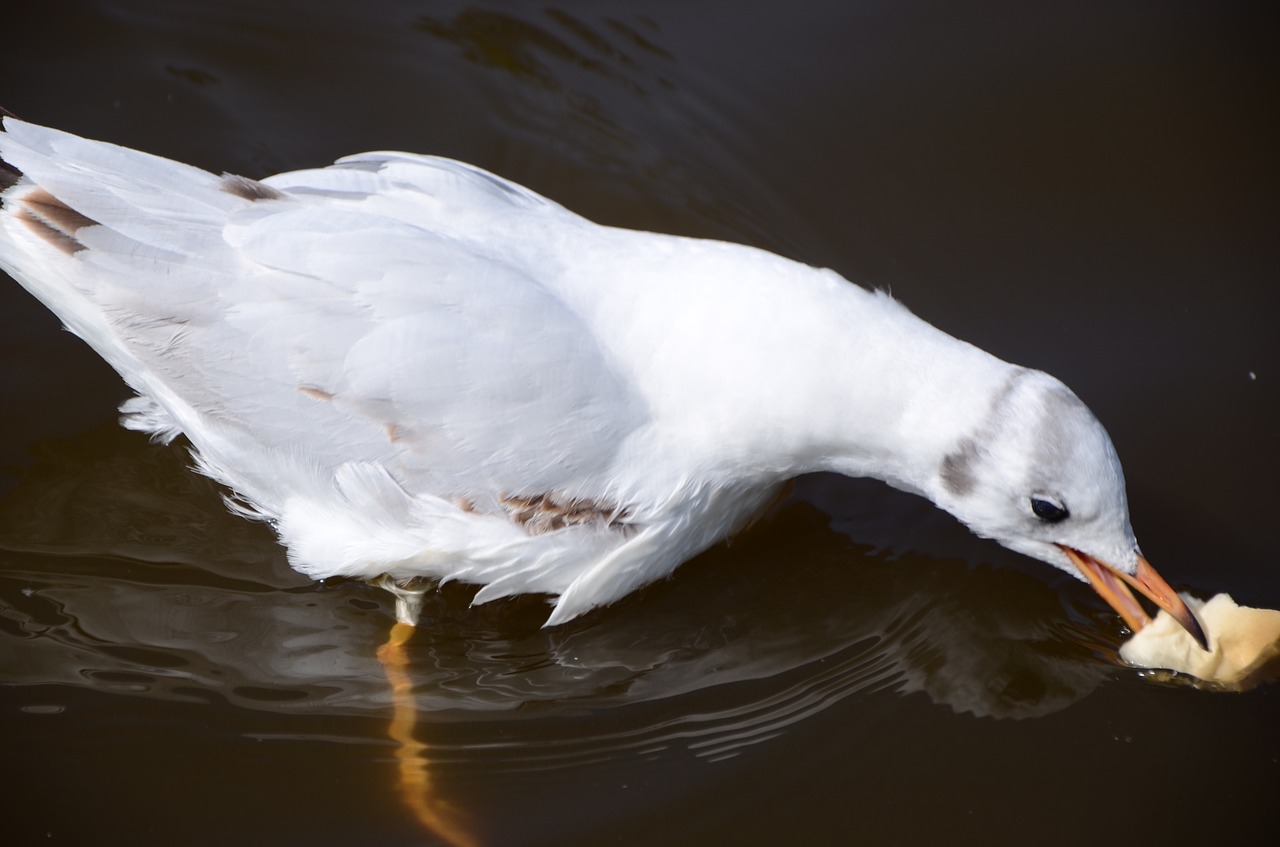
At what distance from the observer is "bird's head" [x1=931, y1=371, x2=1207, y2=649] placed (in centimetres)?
321

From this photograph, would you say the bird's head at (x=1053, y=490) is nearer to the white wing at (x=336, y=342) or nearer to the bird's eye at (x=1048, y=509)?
the bird's eye at (x=1048, y=509)

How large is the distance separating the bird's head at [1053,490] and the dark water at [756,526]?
1.13 ft

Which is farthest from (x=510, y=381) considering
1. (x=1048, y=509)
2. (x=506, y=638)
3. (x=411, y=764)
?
(x=1048, y=509)

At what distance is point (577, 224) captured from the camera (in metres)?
3.76

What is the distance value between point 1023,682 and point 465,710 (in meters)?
1.64

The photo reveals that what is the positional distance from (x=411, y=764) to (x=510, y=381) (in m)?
1.09

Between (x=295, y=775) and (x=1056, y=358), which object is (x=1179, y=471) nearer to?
(x=1056, y=358)

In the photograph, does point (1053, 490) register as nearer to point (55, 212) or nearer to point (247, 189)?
point (247, 189)

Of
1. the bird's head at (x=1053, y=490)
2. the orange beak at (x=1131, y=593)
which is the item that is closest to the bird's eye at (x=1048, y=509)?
the bird's head at (x=1053, y=490)

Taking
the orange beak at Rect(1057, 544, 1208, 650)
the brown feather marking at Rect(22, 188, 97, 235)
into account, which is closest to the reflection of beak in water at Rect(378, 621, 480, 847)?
the brown feather marking at Rect(22, 188, 97, 235)

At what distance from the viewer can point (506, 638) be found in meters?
3.70

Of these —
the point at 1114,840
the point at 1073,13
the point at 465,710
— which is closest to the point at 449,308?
the point at 465,710

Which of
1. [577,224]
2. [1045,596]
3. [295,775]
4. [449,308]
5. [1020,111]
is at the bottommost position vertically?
[295,775]

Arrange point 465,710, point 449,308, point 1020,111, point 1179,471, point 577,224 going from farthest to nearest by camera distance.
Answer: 1. point 1020,111
2. point 1179,471
3. point 577,224
4. point 465,710
5. point 449,308
